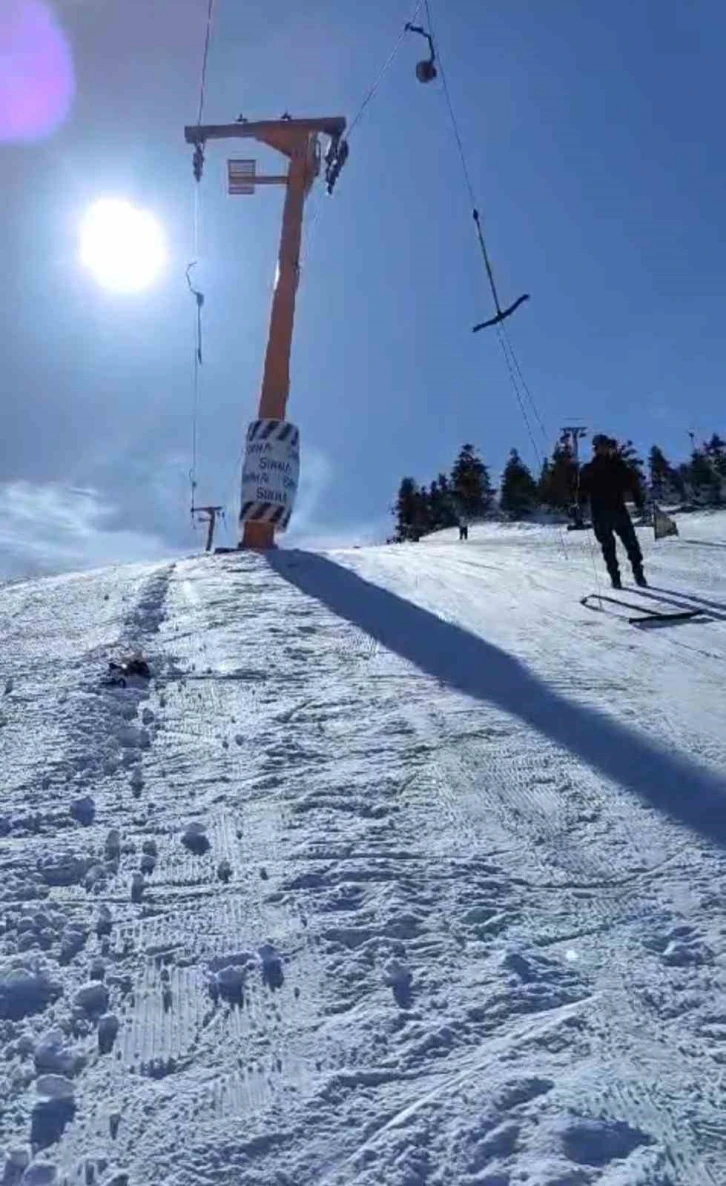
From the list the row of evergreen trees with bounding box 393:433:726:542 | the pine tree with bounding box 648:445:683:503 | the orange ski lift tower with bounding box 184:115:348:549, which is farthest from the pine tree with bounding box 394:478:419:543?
the orange ski lift tower with bounding box 184:115:348:549

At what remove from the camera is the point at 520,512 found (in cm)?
7562

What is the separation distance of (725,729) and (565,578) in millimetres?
6866

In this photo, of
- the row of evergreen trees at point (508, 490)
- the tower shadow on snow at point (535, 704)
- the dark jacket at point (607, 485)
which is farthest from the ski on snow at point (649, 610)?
the row of evergreen trees at point (508, 490)

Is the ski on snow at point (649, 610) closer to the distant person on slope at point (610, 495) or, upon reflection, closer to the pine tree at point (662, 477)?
the distant person on slope at point (610, 495)

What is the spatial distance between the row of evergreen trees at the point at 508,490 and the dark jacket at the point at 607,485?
59.1 m

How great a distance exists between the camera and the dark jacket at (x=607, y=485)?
1080 cm

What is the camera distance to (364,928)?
2891 millimetres

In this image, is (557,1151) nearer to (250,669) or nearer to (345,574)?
(250,669)

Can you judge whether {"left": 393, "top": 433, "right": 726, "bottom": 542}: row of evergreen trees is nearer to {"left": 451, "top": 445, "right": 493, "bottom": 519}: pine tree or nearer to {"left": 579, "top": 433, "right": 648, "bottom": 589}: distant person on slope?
{"left": 451, "top": 445, "right": 493, "bottom": 519}: pine tree

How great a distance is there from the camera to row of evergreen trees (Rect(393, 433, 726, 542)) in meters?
72.4

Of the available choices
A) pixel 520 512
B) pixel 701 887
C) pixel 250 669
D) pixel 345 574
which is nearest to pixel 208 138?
pixel 345 574

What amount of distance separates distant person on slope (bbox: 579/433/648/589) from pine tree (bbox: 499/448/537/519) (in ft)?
210

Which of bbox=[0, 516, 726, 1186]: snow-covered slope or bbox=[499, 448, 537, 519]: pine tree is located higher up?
bbox=[499, 448, 537, 519]: pine tree

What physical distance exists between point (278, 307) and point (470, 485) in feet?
202
